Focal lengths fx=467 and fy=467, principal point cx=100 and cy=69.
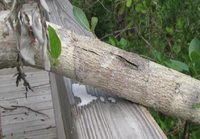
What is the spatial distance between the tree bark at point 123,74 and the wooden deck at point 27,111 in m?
1.33

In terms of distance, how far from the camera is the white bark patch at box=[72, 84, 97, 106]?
45.5 inches

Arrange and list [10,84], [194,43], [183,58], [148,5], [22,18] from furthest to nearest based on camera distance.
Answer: [10,84]
[148,5]
[183,58]
[194,43]
[22,18]

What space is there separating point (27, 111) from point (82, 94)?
1.37 metres

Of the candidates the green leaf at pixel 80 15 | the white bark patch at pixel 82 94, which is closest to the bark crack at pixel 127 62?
the white bark patch at pixel 82 94

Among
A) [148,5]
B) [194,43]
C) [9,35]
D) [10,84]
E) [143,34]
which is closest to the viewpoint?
[9,35]

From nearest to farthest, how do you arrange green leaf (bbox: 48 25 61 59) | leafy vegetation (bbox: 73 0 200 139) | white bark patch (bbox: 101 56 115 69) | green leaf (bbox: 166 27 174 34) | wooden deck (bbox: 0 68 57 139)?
green leaf (bbox: 48 25 61 59)
white bark patch (bbox: 101 56 115 69)
leafy vegetation (bbox: 73 0 200 139)
green leaf (bbox: 166 27 174 34)
wooden deck (bbox: 0 68 57 139)

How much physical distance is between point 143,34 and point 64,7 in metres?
0.42

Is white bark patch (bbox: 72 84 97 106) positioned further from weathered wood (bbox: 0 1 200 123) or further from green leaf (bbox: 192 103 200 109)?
green leaf (bbox: 192 103 200 109)

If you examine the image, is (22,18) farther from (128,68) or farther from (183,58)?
(183,58)

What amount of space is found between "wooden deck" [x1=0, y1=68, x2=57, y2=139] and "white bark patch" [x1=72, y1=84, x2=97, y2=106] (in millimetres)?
1234

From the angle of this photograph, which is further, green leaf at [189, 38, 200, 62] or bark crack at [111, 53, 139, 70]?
green leaf at [189, 38, 200, 62]

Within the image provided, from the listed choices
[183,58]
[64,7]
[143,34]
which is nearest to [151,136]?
[183,58]

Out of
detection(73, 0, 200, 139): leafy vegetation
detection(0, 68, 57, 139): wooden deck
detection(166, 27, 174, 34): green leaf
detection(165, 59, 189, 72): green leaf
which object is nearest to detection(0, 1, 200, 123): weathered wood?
detection(165, 59, 189, 72): green leaf

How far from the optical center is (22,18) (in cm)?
89
